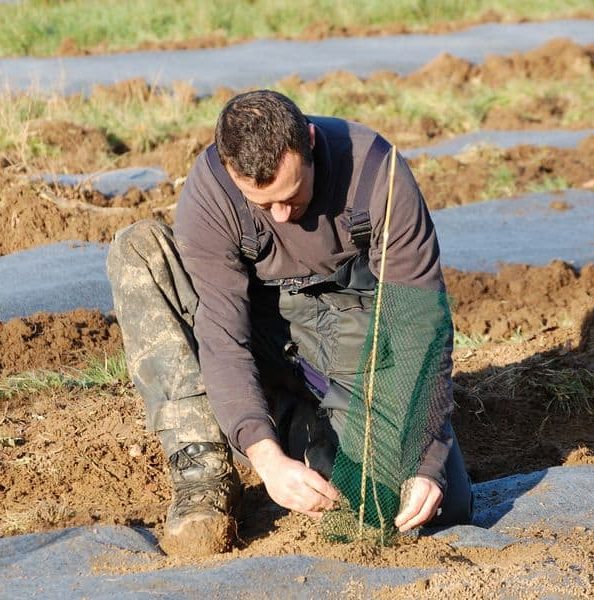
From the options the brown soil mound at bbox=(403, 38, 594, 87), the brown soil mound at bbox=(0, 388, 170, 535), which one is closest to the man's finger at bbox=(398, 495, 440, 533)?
the brown soil mound at bbox=(0, 388, 170, 535)

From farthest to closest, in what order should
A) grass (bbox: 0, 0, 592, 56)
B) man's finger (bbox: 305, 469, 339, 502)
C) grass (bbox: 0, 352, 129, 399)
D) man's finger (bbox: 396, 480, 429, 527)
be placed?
grass (bbox: 0, 0, 592, 56), grass (bbox: 0, 352, 129, 399), man's finger (bbox: 396, 480, 429, 527), man's finger (bbox: 305, 469, 339, 502)

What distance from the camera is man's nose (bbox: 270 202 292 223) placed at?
3006 mm

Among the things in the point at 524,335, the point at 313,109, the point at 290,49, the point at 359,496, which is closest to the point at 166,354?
the point at 359,496

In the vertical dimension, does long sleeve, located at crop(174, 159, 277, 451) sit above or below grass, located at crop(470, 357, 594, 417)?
above

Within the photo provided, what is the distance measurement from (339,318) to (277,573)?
39.7 inches

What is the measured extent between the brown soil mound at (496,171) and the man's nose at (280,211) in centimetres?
376

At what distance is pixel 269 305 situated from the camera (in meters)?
3.51

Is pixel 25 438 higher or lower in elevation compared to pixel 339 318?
lower

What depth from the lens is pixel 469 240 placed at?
20.0ft

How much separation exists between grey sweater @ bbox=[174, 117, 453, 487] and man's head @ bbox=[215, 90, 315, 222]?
182 mm

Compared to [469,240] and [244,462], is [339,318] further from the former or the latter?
[469,240]

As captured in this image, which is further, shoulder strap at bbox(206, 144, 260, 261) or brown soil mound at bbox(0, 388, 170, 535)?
A: brown soil mound at bbox(0, 388, 170, 535)

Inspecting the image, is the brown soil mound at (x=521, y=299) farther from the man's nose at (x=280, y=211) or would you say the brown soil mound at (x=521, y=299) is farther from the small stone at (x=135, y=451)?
the man's nose at (x=280, y=211)

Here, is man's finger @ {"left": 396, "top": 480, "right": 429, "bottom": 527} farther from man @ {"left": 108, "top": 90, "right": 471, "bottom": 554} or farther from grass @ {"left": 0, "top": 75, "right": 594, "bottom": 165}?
grass @ {"left": 0, "top": 75, "right": 594, "bottom": 165}
